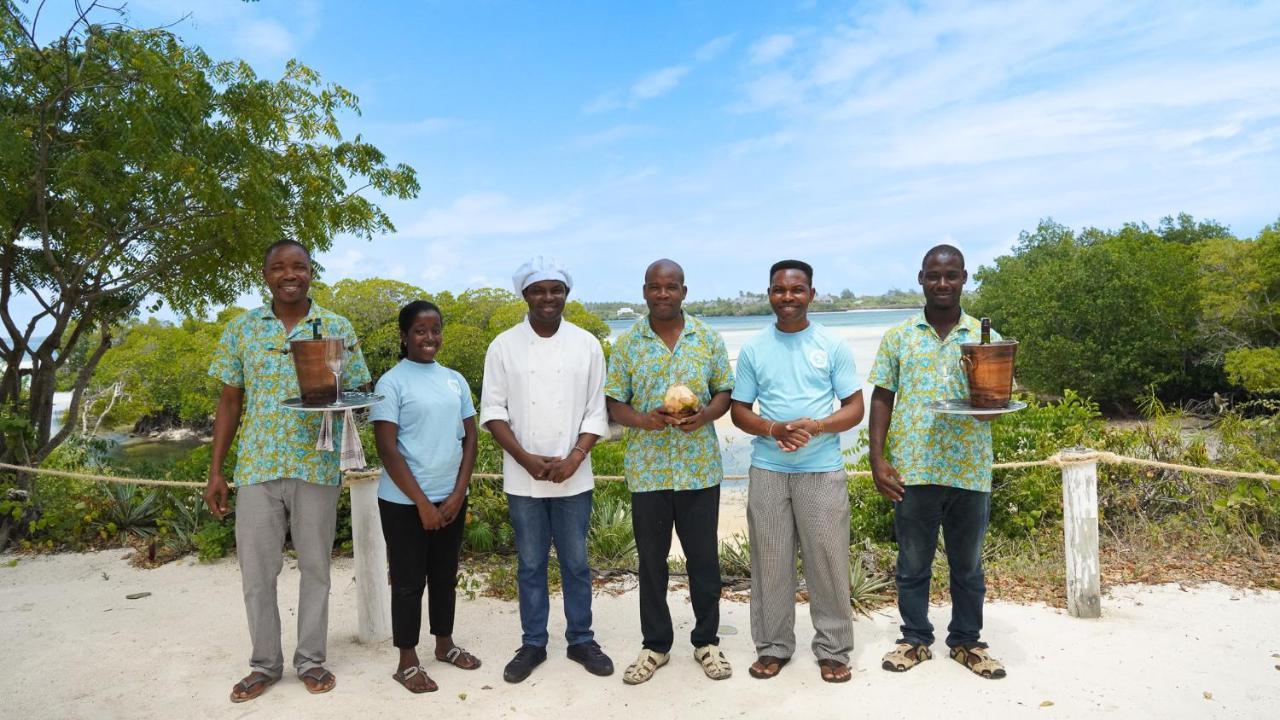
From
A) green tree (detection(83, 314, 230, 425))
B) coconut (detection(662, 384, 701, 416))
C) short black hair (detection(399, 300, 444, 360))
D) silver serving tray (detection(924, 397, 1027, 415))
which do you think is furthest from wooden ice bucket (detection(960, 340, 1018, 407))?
green tree (detection(83, 314, 230, 425))

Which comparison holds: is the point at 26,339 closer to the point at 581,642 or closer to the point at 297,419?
the point at 297,419

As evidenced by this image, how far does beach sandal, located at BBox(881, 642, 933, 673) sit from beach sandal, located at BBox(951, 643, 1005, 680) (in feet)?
0.47

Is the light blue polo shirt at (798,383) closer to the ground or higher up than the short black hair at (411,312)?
closer to the ground

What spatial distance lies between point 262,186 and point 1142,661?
26.6ft

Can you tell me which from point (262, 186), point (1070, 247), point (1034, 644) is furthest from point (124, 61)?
point (1070, 247)

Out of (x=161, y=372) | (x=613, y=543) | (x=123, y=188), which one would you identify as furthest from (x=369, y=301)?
(x=613, y=543)

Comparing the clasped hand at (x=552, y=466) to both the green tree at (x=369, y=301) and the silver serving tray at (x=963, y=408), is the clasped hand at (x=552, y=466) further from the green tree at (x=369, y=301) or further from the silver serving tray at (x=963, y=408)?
the green tree at (x=369, y=301)

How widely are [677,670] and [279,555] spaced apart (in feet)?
6.57

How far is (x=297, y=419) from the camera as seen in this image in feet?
13.0

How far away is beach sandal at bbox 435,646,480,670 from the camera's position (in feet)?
14.0

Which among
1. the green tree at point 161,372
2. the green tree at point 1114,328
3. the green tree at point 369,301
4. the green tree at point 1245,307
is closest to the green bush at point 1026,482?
the green tree at point 369,301

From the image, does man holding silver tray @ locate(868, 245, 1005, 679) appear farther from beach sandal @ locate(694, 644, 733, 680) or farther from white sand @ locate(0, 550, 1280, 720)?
beach sandal @ locate(694, 644, 733, 680)

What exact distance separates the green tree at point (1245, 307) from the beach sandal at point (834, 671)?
27670 millimetres

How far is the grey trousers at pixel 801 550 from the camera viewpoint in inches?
155
